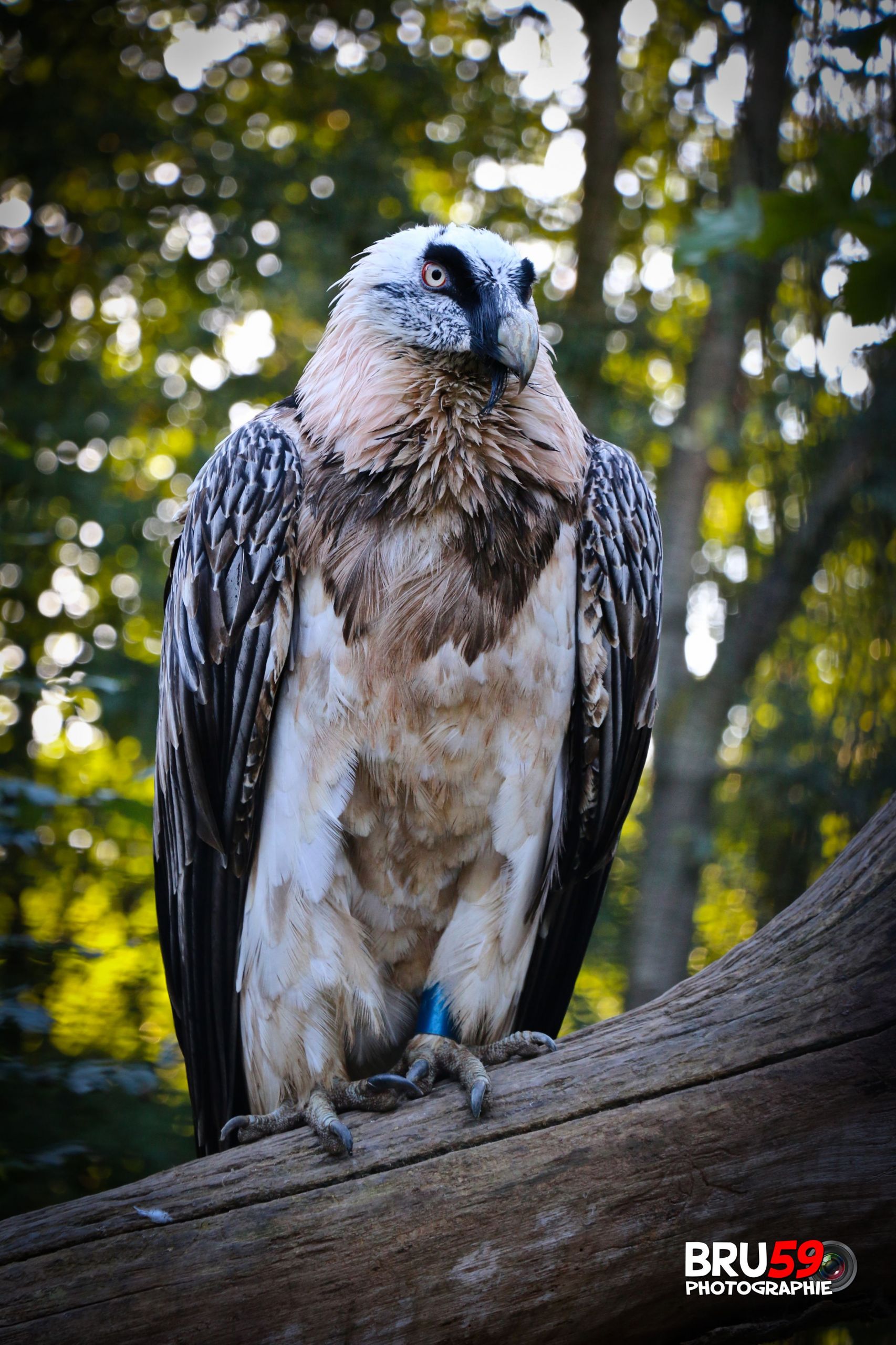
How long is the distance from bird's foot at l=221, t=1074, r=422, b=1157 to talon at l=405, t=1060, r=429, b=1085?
0.04ft

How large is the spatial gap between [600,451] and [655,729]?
5.11 m

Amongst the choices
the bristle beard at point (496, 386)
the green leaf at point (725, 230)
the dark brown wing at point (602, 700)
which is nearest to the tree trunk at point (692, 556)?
the dark brown wing at point (602, 700)

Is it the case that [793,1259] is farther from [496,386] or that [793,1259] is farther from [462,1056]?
[496,386]

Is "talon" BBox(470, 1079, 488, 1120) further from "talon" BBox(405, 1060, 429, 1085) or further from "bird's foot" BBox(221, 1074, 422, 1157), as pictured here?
"talon" BBox(405, 1060, 429, 1085)

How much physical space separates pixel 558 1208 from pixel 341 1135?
594 mm

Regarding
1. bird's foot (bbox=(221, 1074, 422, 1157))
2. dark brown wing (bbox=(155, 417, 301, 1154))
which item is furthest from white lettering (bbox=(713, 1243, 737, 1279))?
dark brown wing (bbox=(155, 417, 301, 1154))

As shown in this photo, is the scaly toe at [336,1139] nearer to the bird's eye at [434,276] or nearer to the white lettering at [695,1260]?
the white lettering at [695,1260]

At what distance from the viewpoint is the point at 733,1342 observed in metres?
2.52

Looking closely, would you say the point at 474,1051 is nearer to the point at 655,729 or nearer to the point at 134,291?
the point at 655,729

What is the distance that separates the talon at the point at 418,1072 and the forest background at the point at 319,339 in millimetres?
2420

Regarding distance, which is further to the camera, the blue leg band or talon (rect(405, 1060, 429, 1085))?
the blue leg band

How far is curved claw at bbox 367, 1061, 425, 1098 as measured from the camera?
2949mm

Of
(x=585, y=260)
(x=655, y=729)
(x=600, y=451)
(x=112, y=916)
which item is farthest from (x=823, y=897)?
(x=585, y=260)

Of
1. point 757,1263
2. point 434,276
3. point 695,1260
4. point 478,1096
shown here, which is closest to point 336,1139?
point 478,1096
